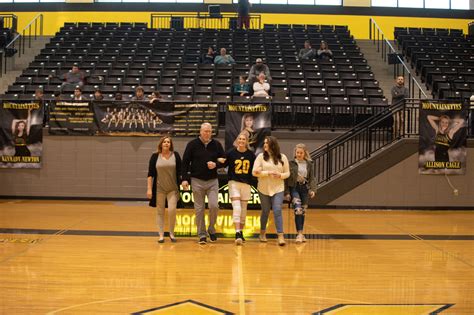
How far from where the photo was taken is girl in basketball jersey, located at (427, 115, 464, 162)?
15531mm

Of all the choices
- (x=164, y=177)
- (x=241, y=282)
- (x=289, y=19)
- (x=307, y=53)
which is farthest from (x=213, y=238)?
(x=289, y=19)

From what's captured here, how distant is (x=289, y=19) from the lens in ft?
90.2

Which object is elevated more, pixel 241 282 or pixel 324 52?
pixel 324 52

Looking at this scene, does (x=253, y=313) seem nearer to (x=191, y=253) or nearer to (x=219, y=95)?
(x=191, y=253)

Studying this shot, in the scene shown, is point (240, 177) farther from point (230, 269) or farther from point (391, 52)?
point (391, 52)

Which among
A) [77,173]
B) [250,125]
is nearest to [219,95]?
[250,125]

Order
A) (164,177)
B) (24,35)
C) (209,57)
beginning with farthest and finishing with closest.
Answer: (24,35), (209,57), (164,177)

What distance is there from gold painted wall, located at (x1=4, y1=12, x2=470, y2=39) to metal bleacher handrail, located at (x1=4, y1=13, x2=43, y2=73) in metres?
0.31

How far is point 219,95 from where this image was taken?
1783 centimetres

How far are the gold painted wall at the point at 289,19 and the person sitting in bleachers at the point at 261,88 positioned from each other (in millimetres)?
11091

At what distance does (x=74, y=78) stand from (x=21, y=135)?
3002mm

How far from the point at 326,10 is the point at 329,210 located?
14.6 m

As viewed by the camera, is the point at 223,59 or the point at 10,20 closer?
the point at 223,59

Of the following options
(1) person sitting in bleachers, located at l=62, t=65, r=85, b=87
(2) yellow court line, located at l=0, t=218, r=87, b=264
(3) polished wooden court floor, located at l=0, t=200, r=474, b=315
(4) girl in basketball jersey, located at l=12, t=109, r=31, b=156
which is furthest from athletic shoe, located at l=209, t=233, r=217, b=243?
(1) person sitting in bleachers, located at l=62, t=65, r=85, b=87
